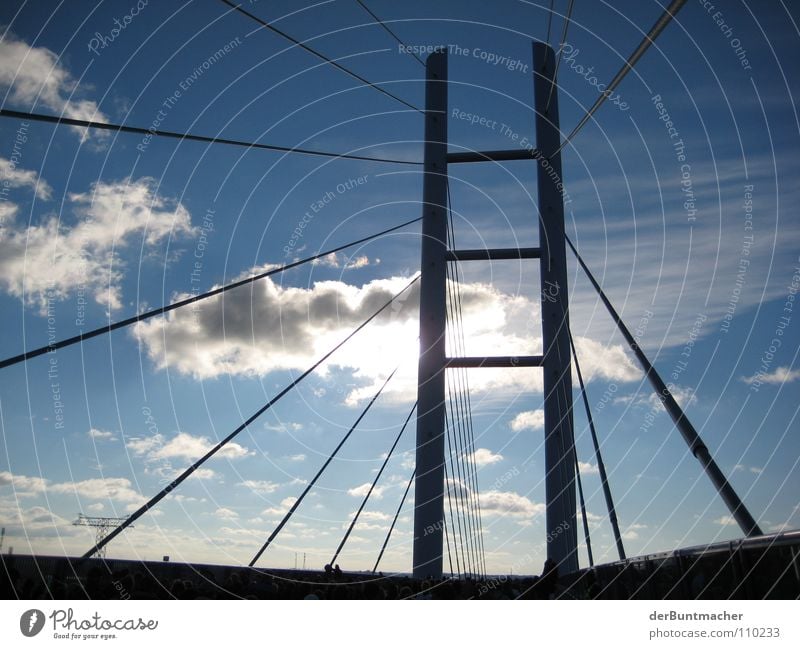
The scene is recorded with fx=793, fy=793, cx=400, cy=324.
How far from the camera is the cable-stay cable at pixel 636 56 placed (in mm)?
8406

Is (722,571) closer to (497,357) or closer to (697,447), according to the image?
(697,447)

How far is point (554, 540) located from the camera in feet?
46.4

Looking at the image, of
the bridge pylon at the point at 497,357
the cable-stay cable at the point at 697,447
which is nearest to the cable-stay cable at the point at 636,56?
the bridge pylon at the point at 497,357

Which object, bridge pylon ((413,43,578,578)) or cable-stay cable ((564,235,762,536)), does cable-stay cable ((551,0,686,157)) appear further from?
cable-stay cable ((564,235,762,536))

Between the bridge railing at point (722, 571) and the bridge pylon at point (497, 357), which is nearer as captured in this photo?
the bridge railing at point (722, 571)

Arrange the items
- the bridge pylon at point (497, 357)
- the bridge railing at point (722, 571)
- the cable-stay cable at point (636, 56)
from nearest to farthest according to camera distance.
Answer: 1. the bridge railing at point (722, 571)
2. the cable-stay cable at point (636, 56)
3. the bridge pylon at point (497, 357)

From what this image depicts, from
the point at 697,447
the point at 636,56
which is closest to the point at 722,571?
the point at 697,447

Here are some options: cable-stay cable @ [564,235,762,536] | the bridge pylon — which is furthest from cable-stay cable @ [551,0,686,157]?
cable-stay cable @ [564,235,762,536]

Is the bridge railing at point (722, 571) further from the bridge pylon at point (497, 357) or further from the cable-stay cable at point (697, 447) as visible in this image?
the bridge pylon at point (497, 357)

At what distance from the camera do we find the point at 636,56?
11273 millimetres

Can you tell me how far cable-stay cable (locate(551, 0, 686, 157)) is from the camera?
27.6ft
